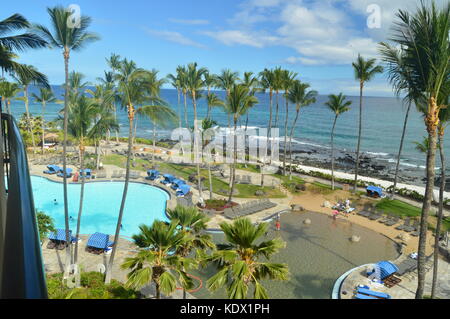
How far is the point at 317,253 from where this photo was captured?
21.0 metres

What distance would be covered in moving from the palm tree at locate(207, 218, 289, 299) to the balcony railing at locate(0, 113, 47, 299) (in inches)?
256

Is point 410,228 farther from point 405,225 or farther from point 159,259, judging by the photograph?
point 159,259

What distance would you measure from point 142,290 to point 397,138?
322 feet

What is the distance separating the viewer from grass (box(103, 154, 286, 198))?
33.4 meters

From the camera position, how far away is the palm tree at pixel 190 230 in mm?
12258

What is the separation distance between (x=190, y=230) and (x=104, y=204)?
2110 cm

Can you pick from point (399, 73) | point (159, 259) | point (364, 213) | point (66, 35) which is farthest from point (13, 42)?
point (364, 213)

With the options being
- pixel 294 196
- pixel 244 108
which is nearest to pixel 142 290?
pixel 244 108

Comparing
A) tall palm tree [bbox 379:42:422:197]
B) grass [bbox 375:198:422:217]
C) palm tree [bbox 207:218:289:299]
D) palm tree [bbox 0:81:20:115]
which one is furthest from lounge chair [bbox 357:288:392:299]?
palm tree [bbox 0:81:20:115]

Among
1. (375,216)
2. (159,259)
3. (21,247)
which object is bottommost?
(375,216)

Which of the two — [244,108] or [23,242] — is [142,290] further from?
[244,108]

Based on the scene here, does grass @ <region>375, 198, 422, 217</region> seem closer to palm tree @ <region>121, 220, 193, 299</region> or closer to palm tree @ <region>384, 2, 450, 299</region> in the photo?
palm tree @ <region>384, 2, 450, 299</region>

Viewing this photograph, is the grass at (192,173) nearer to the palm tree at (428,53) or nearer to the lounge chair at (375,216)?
the lounge chair at (375,216)

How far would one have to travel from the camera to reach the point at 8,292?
3.43 meters
